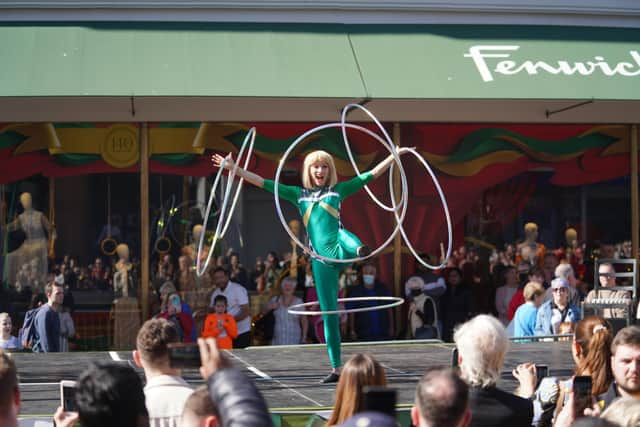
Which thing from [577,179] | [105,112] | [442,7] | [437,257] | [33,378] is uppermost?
[442,7]

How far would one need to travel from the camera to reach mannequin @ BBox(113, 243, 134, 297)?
13.0m

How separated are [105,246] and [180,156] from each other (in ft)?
A: 4.81

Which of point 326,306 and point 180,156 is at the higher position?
point 180,156

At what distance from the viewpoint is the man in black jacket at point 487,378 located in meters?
4.37

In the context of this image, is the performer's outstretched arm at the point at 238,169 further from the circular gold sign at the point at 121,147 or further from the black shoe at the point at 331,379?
the circular gold sign at the point at 121,147

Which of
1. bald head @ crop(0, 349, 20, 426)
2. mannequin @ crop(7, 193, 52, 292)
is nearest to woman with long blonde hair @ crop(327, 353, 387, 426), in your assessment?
bald head @ crop(0, 349, 20, 426)

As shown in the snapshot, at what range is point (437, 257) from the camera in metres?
13.5

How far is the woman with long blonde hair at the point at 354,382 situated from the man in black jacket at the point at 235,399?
4.36ft

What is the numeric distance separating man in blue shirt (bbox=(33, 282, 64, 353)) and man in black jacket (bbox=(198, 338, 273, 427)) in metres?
9.14

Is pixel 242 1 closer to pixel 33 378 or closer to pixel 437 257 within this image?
pixel 437 257

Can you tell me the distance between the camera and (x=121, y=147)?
13.1m

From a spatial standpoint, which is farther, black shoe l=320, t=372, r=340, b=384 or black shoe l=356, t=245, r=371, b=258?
black shoe l=320, t=372, r=340, b=384

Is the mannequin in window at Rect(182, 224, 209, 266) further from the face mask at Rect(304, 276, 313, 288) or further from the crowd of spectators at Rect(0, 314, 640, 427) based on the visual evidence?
the crowd of spectators at Rect(0, 314, 640, 427)

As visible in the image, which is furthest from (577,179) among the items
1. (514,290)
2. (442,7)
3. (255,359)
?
(255,359)
